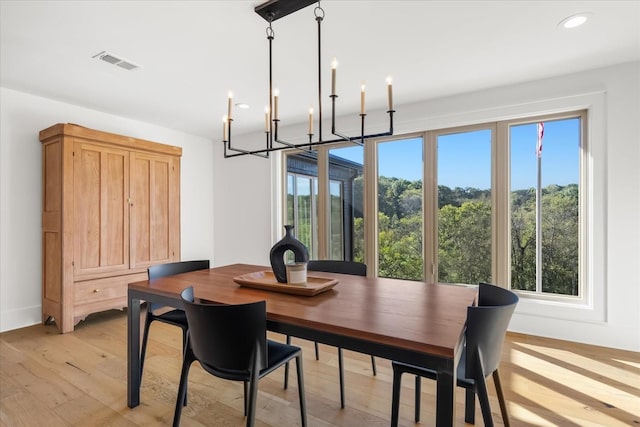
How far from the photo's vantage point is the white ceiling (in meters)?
1.95

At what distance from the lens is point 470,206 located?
11.2ft

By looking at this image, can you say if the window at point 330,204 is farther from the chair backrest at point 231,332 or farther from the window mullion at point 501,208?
the chair backrest at point 231,332

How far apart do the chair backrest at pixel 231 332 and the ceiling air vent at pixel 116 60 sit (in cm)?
218

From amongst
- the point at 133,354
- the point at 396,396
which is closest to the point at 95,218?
the point at 133,354

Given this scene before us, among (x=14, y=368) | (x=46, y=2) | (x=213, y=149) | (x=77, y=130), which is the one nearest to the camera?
(x=46, y=2)

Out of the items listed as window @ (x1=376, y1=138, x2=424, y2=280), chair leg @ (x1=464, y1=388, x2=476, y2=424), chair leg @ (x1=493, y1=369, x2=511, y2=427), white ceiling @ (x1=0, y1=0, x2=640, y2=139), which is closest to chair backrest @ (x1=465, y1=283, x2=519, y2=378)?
chair leg @ (x1=493, y1=369, x2=511, y2=427)

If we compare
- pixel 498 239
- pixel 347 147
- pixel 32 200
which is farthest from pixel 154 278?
pixel 498 239

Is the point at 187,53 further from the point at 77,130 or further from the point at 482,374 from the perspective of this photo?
the point at 482,374

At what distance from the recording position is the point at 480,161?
3.37m

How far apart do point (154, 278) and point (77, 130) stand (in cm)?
208

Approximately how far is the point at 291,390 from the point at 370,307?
112 centimetres

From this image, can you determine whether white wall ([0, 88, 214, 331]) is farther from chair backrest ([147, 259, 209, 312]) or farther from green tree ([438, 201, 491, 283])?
green tree ([438, 201, 491, 283])

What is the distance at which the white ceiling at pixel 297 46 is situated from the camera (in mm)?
1947

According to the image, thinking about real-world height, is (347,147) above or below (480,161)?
above
